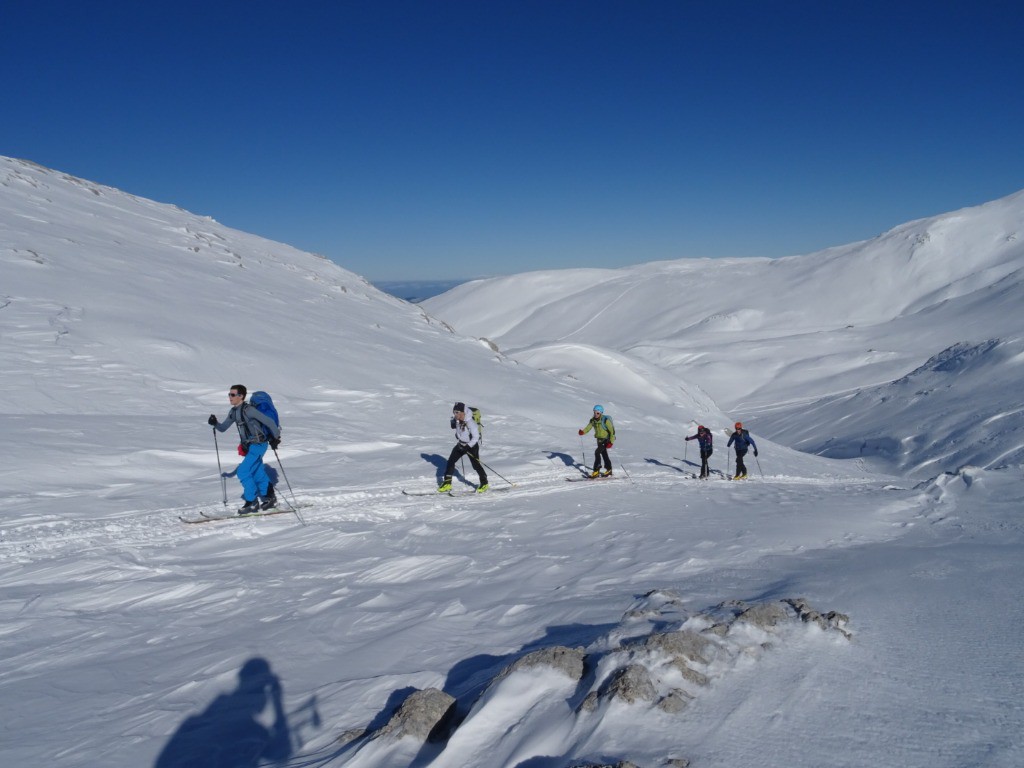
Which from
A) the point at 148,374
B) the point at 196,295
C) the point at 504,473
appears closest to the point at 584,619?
the point at 504,473

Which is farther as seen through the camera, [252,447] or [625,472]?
[625,472]

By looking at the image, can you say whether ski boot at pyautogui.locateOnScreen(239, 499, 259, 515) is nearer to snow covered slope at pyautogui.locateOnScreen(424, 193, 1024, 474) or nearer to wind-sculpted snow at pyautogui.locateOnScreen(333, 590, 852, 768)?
wind-sculpted snow at pyautogui.locateOnScreen(333, 590, 852, 768)

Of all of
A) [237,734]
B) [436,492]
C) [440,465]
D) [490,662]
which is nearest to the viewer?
[237,734]

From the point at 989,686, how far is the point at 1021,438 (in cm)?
1991

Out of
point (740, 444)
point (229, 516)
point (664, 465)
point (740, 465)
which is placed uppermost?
point (229, 516)

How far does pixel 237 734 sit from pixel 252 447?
215 inches

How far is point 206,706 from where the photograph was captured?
435cm

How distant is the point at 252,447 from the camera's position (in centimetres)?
897

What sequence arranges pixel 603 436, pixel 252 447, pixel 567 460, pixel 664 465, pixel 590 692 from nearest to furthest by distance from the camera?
pixel 590 692
pixel 252 447
pixel 603 436
pixel 567 460
pixel 664 465

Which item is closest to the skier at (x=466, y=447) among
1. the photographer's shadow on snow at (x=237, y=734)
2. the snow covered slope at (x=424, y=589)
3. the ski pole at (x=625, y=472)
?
the snow covered slope at (x=424, y=589)

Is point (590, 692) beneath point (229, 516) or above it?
beneath

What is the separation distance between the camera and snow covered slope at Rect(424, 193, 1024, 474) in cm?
2478

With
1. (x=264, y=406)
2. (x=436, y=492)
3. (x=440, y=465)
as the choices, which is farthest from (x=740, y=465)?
(x=264, y=406)

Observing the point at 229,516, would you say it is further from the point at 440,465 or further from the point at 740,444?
the point at 740,444
